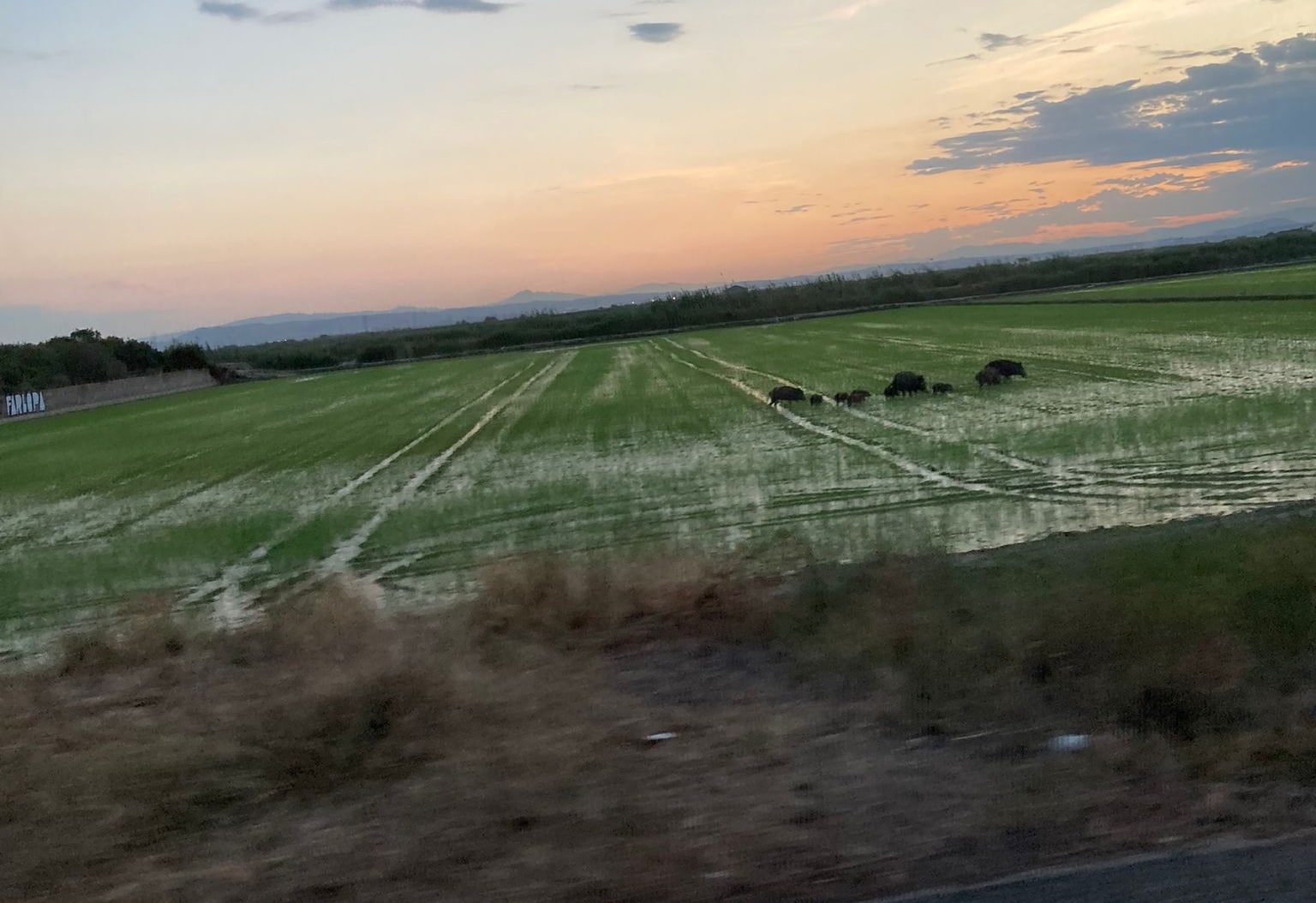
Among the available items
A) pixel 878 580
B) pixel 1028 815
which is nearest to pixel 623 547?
pixel 878 580

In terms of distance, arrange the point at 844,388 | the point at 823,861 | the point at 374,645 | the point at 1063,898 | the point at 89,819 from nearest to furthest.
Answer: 1. the point at 1063,898
2. the point at 823,861
3. the point at 89,819
4. the point at 374,645
5. the point at 844,388

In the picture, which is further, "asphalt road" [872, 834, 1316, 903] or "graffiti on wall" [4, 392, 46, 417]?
"graffiti on wall" [4, 392, 46, 417]

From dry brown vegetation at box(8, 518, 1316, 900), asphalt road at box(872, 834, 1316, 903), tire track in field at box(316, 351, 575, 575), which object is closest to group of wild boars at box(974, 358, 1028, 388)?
tire track in field at box(316, 351, 575, 575)

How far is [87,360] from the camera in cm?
10206

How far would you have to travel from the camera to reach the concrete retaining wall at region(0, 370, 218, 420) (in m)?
72.1

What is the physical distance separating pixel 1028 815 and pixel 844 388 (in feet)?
93.5

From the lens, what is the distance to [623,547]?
14047 mm

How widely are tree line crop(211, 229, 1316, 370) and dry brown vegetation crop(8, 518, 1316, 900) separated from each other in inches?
3883

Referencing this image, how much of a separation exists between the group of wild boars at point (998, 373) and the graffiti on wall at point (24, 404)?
54276mm

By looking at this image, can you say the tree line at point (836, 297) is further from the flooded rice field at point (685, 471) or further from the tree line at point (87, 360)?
the flooded rice field at point (685, 471)

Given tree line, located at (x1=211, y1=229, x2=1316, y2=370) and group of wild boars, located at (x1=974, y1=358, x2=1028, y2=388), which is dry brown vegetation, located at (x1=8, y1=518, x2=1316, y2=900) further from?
tree line, located at (x1=211, y1=229, x2=1316, y2=370)

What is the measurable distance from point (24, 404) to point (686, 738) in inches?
2757

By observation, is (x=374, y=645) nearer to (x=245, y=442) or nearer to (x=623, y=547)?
(x=623, y=547)

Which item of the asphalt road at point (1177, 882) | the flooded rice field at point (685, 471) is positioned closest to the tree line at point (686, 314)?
the flooded rice field at point (685, 471)
